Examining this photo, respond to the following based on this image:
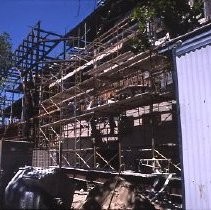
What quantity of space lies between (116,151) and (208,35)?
33.2 feet

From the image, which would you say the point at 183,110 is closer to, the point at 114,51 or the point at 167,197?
the point at 167,197

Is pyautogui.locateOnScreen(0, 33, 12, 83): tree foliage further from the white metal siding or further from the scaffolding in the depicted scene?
the white metal siding

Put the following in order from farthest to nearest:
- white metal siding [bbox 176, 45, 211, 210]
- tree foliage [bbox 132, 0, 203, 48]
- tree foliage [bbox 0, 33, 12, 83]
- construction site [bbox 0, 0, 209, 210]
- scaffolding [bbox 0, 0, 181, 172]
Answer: tree foliage [bbox 0, 33, 12, 83]
scaffolding [bbox 0, 0, 181, 172]
tree foliage [bbox 132, 0, 203, 48]
construction site [bbox 0, 0, 209, 210]
white metal siding [bbox 176, 45, 211, 210]

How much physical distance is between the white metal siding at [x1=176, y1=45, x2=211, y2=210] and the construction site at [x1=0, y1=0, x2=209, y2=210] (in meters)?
0.62

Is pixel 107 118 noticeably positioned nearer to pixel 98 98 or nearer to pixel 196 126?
pixel 98 98

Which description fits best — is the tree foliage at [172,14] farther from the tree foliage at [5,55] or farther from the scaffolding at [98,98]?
the tree foliage at [5,55]

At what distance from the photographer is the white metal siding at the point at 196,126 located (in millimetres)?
8172

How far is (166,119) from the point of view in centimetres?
1504

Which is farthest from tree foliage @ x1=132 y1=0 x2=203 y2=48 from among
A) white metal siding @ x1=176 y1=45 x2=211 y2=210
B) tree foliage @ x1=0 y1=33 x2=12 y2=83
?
tree foliage @ x1=0 y1=33 x2=12 y2=83

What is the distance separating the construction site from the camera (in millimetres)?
10969

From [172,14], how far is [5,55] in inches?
745

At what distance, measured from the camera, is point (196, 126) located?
847cm

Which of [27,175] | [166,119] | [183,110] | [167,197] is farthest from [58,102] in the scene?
[183,110]

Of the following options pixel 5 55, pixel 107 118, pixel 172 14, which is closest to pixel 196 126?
pixel 172 14
